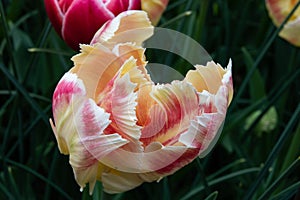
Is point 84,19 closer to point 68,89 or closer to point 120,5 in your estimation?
point 120,5

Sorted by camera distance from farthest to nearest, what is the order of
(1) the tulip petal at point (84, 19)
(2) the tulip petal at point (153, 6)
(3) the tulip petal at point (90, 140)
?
(2) the tulip petal at point (153, 6) < (1) the tulip petal at point (84, 19) < (3) the tulip petal at point (90, 140)

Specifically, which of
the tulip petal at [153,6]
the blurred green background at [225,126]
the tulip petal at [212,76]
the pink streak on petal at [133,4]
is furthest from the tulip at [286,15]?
the tulip petal at [212,76]

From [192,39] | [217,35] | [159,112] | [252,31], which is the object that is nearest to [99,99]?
[159,112]

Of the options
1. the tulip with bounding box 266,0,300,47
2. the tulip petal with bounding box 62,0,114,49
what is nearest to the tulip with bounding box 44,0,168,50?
the tulip petal with bounding box 62,0,114,49

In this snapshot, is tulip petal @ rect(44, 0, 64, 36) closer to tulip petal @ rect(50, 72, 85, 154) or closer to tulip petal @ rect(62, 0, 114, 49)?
tulip petal @ rect(62, 0, 114, 49)

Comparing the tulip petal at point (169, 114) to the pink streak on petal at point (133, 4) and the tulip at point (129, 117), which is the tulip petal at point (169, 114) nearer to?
the tulip at point (129, 117)

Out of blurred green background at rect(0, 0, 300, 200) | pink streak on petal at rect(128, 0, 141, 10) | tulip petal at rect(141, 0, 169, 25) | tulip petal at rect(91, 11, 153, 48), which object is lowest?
blurred green background at rect(0, 0, 300, 200)
